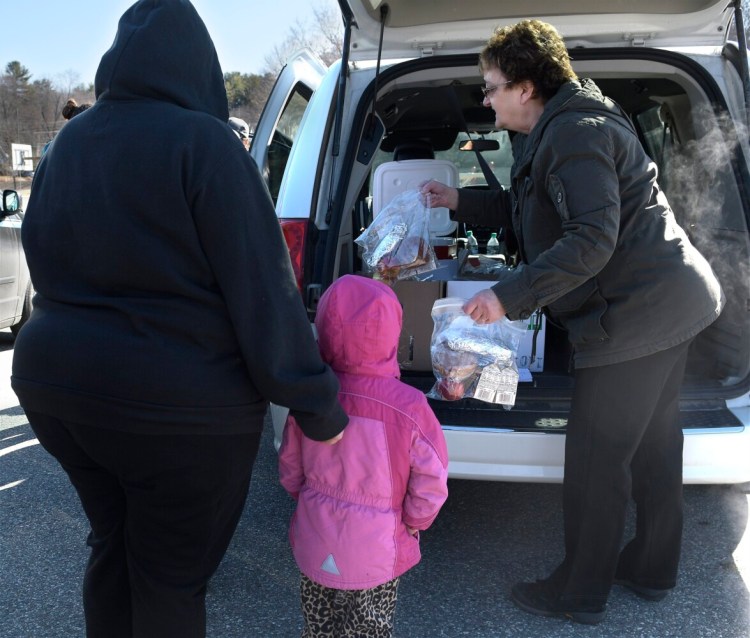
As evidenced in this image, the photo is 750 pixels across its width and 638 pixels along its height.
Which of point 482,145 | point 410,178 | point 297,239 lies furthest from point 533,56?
point 482,145

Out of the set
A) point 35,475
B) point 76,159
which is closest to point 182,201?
point 76,159

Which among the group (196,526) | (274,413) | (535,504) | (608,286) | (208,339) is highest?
(208,339)

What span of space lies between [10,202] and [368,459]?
4.67 meters

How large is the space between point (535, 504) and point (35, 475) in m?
2.40

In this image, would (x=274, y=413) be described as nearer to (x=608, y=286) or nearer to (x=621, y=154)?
(x=608, y=286)

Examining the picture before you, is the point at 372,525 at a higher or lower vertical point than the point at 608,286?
→ lower

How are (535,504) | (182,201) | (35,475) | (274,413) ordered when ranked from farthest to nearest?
(35,475) < (535,504) < (274,413) < (182,201)

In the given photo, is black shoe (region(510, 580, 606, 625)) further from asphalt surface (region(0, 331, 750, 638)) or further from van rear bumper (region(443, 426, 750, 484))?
van rear bumper (region(443, 426, 750, 484))

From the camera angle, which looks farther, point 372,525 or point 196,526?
point 372,525

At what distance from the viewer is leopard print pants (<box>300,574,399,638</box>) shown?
1.88 m

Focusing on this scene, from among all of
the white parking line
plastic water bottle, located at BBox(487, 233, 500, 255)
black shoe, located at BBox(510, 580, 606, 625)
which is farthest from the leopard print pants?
plastic water bottle, located at BBox(487, 233, 500, 255)

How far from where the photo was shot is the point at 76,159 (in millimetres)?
1484

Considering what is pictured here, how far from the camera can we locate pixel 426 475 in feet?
5.99

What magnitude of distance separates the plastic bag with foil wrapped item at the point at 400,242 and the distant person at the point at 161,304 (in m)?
1.18
